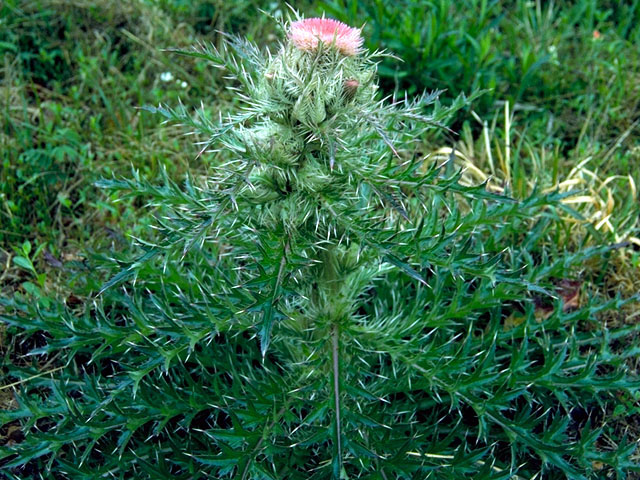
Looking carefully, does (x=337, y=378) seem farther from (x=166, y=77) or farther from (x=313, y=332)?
(x=166, y=77)

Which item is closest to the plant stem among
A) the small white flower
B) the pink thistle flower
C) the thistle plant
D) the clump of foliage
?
the thistle plant

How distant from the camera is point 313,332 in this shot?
2646 mm

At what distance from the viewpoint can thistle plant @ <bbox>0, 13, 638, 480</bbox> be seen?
216cm

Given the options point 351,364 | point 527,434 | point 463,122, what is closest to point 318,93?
point 351,364

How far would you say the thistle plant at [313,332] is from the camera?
216 centimetres

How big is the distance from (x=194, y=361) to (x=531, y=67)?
266cm

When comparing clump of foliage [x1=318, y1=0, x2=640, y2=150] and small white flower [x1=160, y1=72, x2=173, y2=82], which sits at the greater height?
clump of foliage [x1=318, y1=0, x2=640, y2=150]

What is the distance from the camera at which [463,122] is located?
4.14 metres

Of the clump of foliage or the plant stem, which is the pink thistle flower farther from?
the clump of foliage

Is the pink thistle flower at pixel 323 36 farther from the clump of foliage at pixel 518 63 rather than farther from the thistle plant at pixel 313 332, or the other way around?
the clump of foliage at pixel 518 63

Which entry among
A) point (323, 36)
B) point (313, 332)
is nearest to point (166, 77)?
point (313, 332)

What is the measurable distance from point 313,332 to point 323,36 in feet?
3.65

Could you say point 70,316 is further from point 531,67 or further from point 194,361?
point 531,67

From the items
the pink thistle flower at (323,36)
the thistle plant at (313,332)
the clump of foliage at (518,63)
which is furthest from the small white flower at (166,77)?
the pink thistle flower at (323,36)
